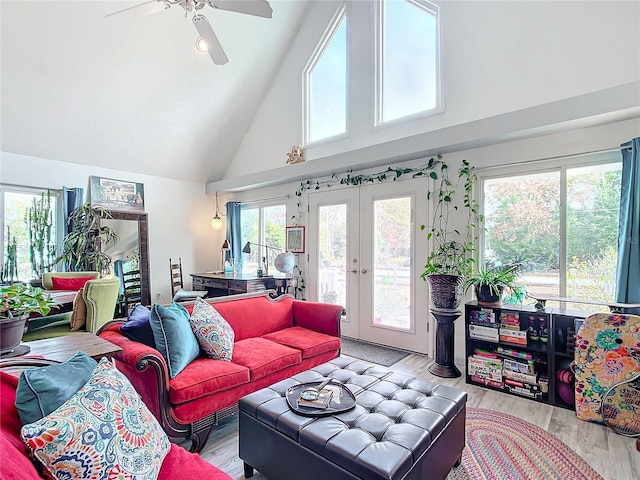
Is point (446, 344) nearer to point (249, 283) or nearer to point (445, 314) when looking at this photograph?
point (445, 314)

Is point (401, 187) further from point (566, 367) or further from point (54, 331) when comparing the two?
point (54, 331)

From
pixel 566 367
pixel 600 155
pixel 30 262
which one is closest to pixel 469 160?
pixel 600 155

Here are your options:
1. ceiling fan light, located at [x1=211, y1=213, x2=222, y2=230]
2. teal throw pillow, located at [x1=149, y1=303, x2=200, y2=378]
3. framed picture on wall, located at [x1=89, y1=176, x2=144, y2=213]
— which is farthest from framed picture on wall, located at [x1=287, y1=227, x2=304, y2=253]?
teal throw pillow, located at [x1=149, y1=303, x2=200, y2=378]

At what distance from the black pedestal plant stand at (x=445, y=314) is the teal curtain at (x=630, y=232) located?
118 cm

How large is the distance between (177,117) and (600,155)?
16.6 ft

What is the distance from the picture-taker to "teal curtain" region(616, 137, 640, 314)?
2.52 meters

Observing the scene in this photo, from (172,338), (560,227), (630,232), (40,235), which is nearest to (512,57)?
(560,227)

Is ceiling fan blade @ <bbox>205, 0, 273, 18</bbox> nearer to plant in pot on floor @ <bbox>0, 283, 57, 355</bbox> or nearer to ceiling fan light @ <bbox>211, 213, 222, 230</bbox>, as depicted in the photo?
plant in pot on floor @ <bbox>0, 283, 57, 355</bbox>

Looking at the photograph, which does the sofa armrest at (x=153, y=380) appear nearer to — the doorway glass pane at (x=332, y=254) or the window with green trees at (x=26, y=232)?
the doorway glass pane at (x=332, y=254)

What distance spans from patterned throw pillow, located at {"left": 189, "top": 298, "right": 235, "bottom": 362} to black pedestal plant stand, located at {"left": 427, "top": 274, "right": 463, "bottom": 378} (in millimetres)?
1940

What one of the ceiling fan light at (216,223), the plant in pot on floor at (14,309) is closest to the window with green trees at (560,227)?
the plant in pot on floor at (14,309)

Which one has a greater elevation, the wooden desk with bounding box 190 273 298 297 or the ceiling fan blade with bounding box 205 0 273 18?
the ceiling fan blade with bounding box 205 0 273 18

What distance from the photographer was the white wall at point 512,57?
8.78ft

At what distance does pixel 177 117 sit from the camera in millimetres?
4844
